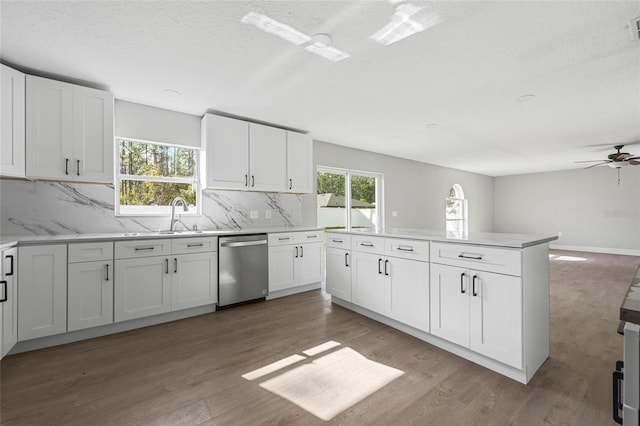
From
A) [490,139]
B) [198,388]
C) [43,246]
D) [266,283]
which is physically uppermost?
[490,139]

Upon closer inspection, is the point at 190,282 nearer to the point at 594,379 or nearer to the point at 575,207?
the point at 594,379

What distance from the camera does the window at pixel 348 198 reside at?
518 cm

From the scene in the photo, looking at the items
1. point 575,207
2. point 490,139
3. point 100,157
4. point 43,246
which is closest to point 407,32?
point 100,157

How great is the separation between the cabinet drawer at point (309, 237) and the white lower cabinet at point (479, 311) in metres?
2.00

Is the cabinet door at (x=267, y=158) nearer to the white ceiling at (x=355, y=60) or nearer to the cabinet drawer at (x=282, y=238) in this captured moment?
the white ceiling at (x=355, y=60)

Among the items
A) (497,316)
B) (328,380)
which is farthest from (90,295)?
(497,316)

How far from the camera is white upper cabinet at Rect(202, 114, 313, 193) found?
3.52 m

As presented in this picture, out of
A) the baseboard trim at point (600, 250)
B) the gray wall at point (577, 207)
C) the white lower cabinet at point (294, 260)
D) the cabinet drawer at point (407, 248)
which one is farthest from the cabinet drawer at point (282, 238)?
the baseboard trim at point (600, 250)

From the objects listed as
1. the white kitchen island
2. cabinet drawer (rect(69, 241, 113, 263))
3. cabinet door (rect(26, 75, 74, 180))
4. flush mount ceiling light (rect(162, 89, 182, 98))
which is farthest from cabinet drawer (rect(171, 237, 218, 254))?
the white kitchen island

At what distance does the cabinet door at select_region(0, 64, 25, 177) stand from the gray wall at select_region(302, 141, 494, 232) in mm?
3358

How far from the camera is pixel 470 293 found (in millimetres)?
2107

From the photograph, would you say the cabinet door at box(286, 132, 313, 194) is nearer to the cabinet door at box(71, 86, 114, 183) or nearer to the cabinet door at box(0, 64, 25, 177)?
the cabinet door at box(71, 86, 114, 183)

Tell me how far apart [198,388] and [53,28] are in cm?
269

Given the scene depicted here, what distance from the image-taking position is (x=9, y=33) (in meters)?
2.01
